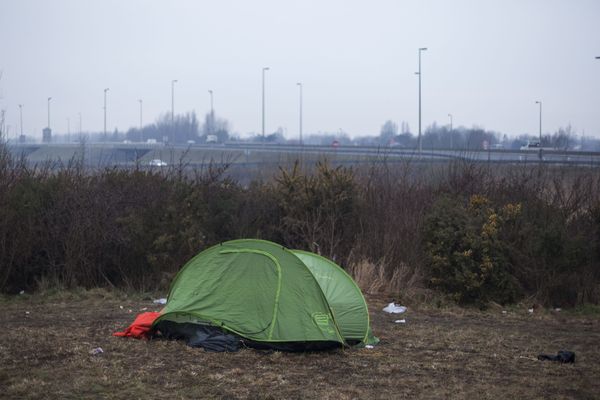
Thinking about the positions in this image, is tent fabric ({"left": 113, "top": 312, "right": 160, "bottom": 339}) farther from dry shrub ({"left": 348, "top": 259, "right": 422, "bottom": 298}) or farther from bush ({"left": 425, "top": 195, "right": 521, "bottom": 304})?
bush ({"left": 425, "top": 195, "right": 521, "bottom": 304})

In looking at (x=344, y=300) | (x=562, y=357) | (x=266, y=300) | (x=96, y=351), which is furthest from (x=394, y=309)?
(x=96, y=351)

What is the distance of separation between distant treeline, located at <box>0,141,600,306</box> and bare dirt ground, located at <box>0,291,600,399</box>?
279cm

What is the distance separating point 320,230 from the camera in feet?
54.3

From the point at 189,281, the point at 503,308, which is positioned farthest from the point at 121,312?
the point at 503,308

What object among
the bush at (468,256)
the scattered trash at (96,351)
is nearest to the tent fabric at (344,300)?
the scattered trash at (96,351)

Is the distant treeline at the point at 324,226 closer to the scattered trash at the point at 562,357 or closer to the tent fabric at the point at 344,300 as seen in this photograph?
the tent fabric at the point at 344,300

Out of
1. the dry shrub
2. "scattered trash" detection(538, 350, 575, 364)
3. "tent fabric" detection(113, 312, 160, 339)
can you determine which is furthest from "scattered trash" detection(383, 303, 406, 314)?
"tent fabric" detection(113, 312, 160, 339)

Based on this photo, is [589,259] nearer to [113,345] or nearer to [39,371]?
[113,345]

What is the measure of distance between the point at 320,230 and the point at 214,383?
8.87m

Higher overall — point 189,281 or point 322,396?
A: point 189,281

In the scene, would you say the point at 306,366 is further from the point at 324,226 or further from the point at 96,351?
the point at 324,226

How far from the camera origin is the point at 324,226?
1672 centimetres

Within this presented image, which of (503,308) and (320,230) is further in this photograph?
(320,230)

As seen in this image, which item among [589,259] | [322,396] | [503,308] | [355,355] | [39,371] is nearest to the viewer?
[322,396]
